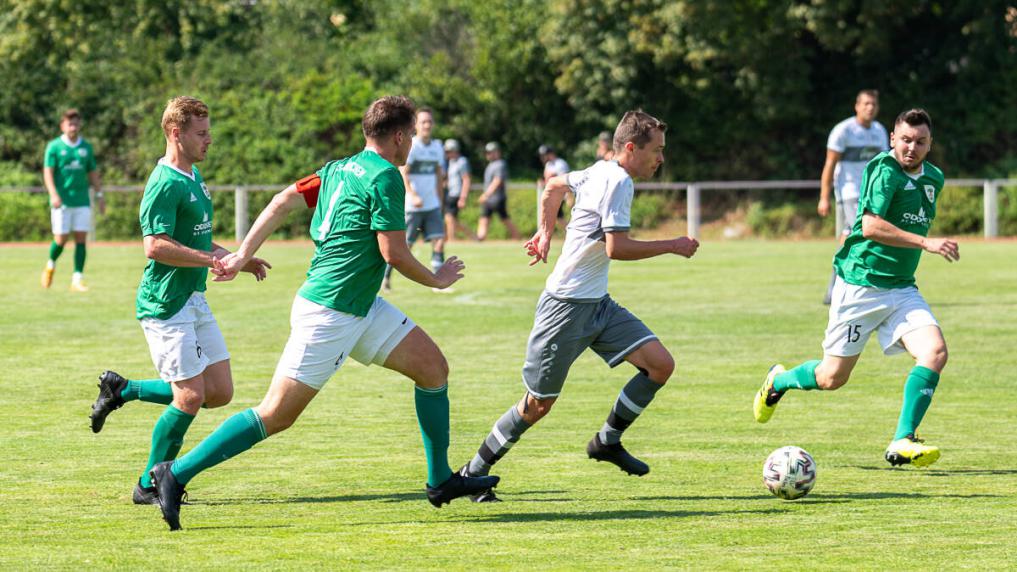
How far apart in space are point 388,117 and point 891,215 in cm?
324

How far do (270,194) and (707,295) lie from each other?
18.7 metres

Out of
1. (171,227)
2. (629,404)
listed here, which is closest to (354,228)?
(171,227)

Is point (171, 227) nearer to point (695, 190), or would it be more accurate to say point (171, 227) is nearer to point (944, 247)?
point (944, 247)

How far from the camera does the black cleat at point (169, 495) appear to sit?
259 inches

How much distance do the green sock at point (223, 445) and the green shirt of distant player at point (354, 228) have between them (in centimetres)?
61

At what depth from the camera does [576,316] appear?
302 inches

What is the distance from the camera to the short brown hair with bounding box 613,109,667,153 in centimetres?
755

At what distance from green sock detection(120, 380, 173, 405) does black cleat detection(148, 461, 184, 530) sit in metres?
1.58

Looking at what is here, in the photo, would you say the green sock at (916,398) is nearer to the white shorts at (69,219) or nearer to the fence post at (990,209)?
the white shorts at (69,219)

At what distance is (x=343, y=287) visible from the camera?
6676 mm

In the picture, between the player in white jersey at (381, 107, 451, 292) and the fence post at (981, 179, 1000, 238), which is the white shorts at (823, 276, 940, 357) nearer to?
the player in white jersey at (381, 107, 451, 292)

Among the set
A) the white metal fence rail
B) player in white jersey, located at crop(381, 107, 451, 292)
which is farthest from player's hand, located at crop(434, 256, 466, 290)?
the white metal fence rail

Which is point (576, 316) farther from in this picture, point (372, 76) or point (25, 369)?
point (372, 76)

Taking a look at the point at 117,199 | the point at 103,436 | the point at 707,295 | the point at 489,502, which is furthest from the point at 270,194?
the point at 489,502
